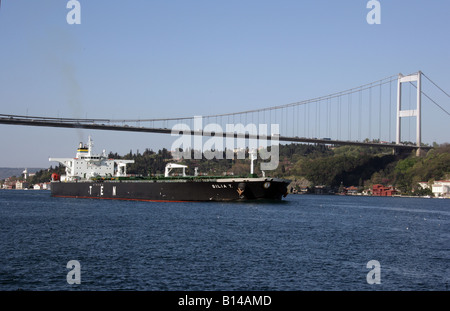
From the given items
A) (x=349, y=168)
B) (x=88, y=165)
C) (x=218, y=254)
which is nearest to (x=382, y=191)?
(x=349, y=168)

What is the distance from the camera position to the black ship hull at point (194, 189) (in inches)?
1853

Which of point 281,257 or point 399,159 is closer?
point 281,257

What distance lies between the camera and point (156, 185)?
174 ft

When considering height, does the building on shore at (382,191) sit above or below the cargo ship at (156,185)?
below

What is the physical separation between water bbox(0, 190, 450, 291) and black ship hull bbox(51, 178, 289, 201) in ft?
47.1

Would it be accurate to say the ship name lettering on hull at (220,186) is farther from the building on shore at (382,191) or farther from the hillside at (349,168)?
the building on shore at (382,191)

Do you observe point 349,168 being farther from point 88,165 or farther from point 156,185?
point 156,185

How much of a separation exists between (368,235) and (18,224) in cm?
1950

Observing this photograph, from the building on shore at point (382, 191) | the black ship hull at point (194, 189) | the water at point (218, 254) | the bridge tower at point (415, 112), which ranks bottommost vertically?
the building on shore at point (382, 191)

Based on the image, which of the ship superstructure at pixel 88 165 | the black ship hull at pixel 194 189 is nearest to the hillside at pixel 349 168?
the ship superstructure at pixel 88 165

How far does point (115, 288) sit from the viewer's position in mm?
14453

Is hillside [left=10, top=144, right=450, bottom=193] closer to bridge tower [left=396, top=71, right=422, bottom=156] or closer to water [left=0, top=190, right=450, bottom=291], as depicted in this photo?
bridge tower [left=396, top=71, right=422, bottom=156]
